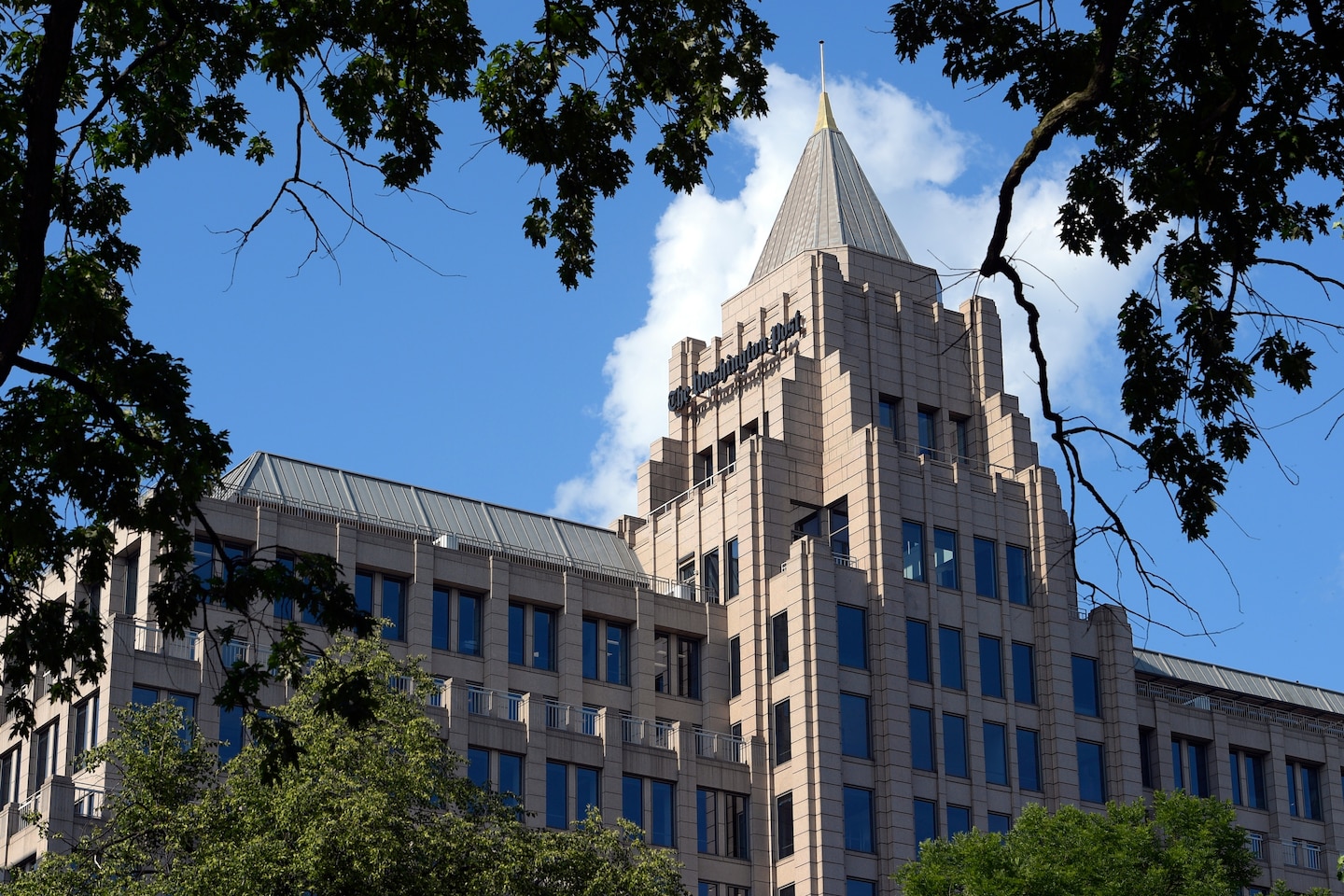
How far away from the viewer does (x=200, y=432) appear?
22453 mm

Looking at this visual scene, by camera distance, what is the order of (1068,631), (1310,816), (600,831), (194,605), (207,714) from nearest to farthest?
(194,605) < (600,831) < (207,714) < (1068,631) < (1310,816)

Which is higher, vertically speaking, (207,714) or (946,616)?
(946,616)

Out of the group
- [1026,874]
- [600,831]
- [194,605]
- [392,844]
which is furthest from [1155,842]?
[194,605]

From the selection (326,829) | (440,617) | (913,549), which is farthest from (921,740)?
(326,829)

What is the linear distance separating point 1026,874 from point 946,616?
78.9 feet

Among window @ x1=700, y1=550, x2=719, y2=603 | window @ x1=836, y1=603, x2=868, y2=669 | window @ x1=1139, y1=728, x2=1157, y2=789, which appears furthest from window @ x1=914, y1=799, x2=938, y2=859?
window @ x1=1139, y1=728, x2=1157, y2=789

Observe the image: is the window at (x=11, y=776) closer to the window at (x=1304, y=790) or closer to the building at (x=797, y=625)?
the building at (x=797, y=625)

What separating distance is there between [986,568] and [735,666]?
33.2 ft

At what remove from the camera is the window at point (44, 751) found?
6544 cm

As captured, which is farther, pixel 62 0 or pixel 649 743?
pixel 649 743

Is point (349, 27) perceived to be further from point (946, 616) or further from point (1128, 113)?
point (946, 616)

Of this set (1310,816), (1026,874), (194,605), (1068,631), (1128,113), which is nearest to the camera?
(1128,113)

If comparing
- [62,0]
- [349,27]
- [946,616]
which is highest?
[946,616]

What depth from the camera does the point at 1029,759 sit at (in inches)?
3022
